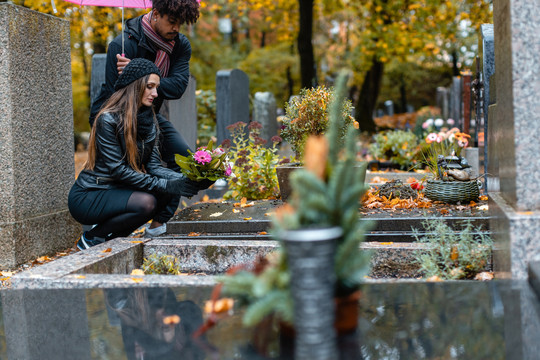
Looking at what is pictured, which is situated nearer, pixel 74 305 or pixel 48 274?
pixel 74 305

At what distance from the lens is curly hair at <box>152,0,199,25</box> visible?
446cm

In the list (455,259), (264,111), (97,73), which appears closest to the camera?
(455,259)

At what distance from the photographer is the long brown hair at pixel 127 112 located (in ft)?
13.5

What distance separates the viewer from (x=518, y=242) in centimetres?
256

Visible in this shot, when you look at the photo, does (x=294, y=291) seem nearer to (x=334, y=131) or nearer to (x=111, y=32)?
(x=334, y=131)

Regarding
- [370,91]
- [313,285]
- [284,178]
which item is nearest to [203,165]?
[284,178]

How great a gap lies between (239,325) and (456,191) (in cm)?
332

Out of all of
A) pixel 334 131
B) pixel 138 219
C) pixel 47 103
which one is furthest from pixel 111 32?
pixel 334 131

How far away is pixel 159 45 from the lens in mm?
4777

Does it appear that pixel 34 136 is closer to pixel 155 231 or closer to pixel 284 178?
pixel 155 231

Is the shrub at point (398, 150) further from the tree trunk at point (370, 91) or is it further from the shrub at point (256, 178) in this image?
the tree trunk at point (370, 91)

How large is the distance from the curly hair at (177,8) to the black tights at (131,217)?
1537mm

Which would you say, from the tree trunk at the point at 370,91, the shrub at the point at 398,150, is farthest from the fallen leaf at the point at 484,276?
the tree trunk at the point at 370,91

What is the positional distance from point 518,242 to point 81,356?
199cm
